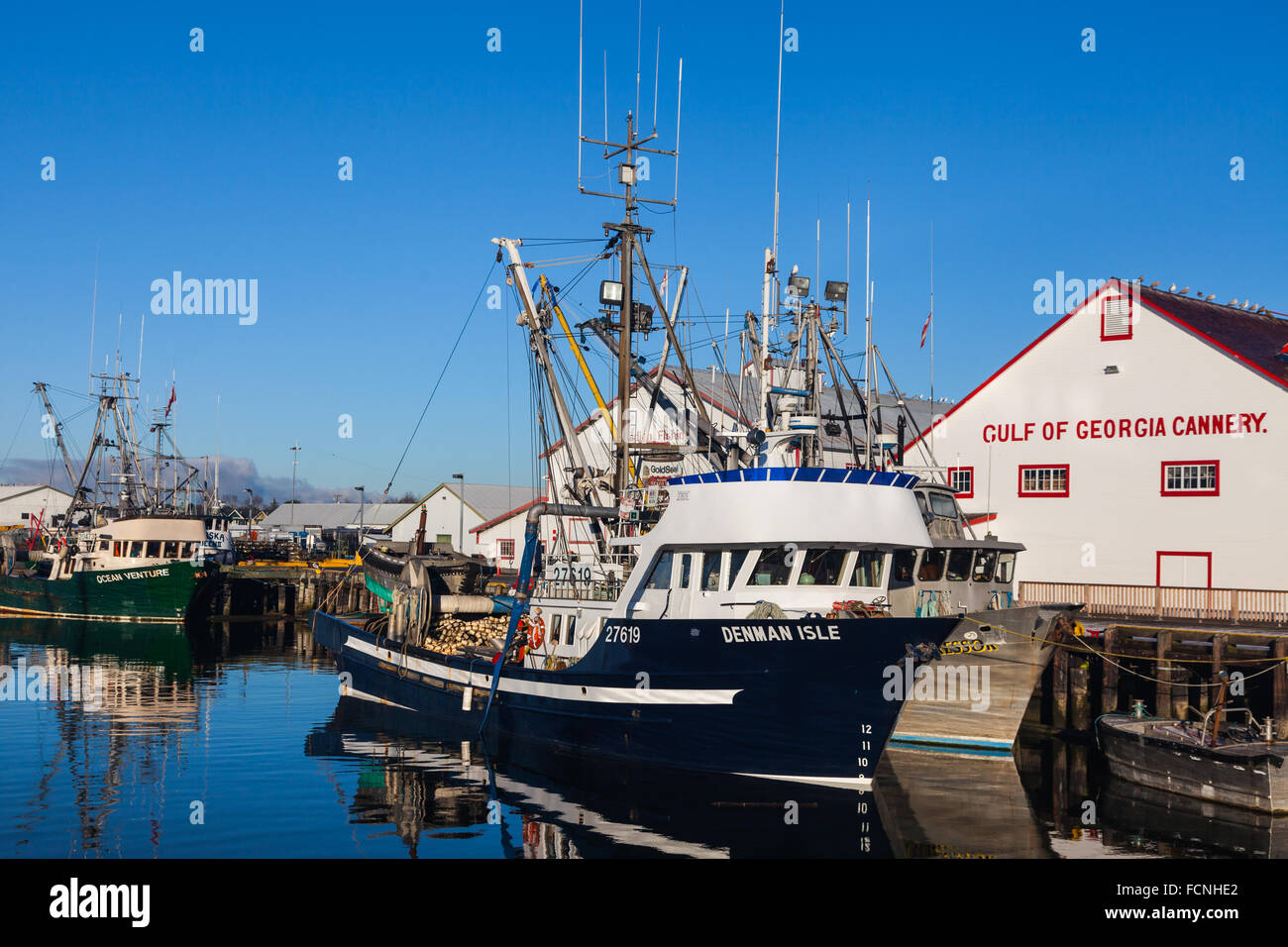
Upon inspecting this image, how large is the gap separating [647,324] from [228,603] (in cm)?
4720

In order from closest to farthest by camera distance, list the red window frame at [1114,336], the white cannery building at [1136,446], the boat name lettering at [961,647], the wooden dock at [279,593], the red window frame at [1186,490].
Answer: the boat name lettering at [961,647]
the white cannery building at [1136,446]
the red window frame at [1186,490]
the red window frame at [1114,336]
the wooden dock at [279,593]

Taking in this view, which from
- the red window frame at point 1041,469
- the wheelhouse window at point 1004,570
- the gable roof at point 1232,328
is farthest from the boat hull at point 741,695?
the gable roof at point 1232,328

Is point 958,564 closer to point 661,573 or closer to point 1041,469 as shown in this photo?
point 661,573

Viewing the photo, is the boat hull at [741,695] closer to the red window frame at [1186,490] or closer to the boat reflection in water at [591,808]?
the boat reflection in water at [591,808]

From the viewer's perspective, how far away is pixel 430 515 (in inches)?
3484

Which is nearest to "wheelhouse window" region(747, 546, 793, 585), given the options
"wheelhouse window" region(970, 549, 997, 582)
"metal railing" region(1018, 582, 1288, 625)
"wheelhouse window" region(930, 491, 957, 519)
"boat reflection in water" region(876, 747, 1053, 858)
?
"boat reflection in water" region(876, 747, 1053, 858)

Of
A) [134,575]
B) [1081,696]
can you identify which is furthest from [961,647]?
[134,575]

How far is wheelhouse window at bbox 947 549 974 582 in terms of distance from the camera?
99.4 feet

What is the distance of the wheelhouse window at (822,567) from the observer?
23.5 meters

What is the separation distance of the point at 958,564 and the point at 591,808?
13564mm

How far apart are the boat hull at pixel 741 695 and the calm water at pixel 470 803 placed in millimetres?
625

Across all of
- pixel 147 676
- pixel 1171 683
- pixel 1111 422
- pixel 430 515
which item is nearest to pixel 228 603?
pixel 430 515

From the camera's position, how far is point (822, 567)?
933 inches

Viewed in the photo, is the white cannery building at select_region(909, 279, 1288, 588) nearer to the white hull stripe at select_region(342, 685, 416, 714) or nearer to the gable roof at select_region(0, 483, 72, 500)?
the white hull stripe at select_region(342, 685, 416, 714)
